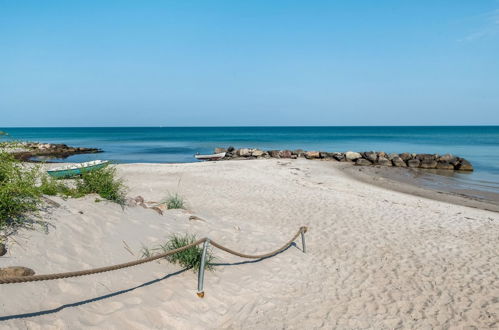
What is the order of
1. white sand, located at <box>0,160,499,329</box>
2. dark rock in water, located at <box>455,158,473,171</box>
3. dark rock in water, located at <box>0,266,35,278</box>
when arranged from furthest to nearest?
dark rock in water, located at <box>455,158,473,171</box> < white sand, located at <box>0,160,499,329</box> < dark rock in water, located at <box>0,266,35,278</box>

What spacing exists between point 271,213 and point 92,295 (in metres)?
6.80

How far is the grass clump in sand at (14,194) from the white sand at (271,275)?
13.1 inches

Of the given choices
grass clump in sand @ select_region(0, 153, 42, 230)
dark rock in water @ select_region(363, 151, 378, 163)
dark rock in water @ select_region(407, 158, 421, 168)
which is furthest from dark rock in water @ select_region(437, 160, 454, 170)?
grass clump in sand @ select_region(0, 153, 42, 230)

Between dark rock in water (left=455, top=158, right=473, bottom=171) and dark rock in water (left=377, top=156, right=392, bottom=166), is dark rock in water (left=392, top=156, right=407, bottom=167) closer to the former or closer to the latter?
dark rock in water (left=377, top=156, right=392, bottom=166)

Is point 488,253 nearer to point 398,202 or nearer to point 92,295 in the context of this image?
point 398,202

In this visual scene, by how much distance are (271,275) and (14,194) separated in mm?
4034

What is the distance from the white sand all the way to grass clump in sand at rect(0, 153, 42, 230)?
1.09 feet

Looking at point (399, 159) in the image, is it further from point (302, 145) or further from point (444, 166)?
point (302, 145)

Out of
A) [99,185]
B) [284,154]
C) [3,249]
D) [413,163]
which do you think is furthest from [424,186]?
[3,249]

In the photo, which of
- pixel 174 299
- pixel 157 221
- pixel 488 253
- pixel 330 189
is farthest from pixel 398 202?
pixel 174 299

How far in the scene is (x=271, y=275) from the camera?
5.74 metres

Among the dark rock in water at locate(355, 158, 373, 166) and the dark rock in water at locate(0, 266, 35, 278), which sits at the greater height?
the dark rock in water at locate(0, 266, 35, 278)

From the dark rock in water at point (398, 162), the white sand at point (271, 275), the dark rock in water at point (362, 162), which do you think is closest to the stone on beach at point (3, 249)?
the white sand at point (271, 275)

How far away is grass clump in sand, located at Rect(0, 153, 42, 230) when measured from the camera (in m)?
4.39
